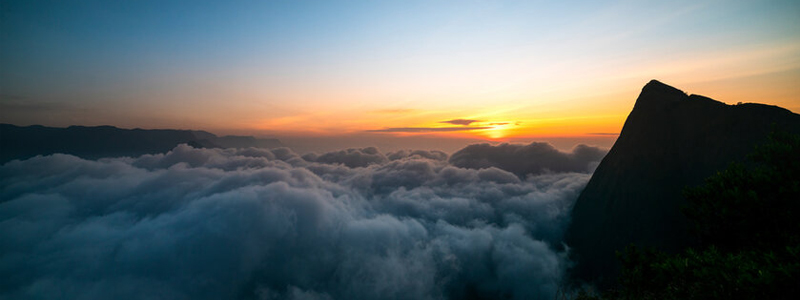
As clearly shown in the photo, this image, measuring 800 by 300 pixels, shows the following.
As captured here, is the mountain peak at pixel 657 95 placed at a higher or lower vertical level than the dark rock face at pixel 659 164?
higher

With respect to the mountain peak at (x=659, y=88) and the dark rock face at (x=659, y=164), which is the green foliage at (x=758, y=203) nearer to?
the dark rock face at (x=659, y=164)

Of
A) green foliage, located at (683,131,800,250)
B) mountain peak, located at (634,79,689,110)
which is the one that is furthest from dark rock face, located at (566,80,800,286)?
green foliage, located at (683,131,800,250)

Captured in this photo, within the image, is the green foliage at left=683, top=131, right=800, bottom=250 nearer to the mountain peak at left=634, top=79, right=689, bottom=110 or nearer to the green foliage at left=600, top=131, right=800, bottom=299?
the green foliage at left=600, top=131, right=800, bottom=299

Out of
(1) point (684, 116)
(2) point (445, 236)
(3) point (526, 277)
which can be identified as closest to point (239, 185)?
(2) point (445, 236)

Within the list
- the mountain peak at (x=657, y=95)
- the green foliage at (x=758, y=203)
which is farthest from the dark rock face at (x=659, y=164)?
the green foliage at (x=758, y=203)

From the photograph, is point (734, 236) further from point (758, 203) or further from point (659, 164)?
point (659, 164)
